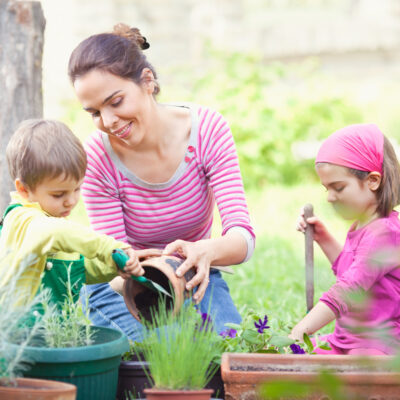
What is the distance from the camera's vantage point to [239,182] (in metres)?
3.03

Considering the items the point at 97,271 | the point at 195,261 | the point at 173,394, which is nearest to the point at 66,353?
the point at 173,394

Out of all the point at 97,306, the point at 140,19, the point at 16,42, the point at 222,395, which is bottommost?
the point at 222,395

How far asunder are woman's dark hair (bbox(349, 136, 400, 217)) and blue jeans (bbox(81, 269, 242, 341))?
0.82m

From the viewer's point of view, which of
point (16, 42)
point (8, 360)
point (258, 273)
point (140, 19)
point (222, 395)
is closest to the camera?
point (8, 360)

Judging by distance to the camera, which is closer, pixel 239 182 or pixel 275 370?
pixel 275 370

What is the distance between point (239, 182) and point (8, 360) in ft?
4.84

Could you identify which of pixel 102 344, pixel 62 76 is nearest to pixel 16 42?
pixel 102 344

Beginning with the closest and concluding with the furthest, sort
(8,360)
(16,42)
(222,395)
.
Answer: (8,360) < (222,395) < (16,42)

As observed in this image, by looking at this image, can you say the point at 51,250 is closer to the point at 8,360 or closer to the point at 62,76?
the point at 8,360

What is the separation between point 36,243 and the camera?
215 centimetres

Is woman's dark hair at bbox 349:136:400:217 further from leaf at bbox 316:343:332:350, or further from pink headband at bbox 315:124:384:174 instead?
leaf at bbox 316:343:332:350

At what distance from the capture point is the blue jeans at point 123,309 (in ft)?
9.85

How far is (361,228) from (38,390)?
5.39 feet

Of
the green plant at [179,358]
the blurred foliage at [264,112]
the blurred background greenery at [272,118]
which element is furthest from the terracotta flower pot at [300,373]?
the blurred foliage at [264,112]
